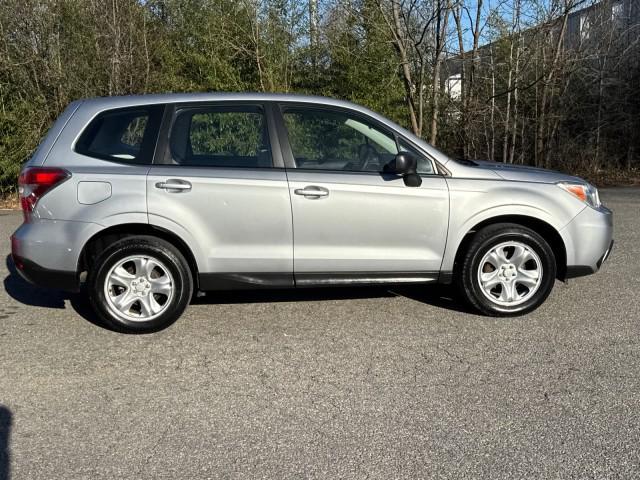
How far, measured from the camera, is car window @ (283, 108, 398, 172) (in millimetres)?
4828

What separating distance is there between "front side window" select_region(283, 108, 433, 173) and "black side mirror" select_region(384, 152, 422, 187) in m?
0.13

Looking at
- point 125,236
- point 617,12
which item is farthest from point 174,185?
point 617,12

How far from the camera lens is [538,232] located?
16.7ft

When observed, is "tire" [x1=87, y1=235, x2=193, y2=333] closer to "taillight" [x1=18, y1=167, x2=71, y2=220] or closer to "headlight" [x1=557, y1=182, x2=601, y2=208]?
"taillight" [x1=18, y1=167, x2=71, y2=220]

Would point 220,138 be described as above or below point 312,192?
above

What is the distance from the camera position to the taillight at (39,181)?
449 centimetres

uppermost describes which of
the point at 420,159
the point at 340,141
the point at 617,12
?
the point at 617,12

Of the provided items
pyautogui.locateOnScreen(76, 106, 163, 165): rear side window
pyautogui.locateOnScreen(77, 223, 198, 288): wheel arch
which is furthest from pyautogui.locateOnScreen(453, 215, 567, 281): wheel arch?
pyautogui.locateOnScreen(76, 106, 163, 165): rear side window

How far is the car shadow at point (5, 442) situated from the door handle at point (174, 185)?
1.83m

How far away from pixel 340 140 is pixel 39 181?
230cm

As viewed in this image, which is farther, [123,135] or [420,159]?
[420,159]

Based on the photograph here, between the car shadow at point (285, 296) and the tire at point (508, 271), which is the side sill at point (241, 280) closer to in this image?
the car shadow at point (285, 296)

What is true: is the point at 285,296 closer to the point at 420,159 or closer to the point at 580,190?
the point at 420,159

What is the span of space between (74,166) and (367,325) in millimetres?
2519
